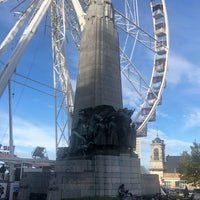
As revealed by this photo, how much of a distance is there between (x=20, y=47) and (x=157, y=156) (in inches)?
3927

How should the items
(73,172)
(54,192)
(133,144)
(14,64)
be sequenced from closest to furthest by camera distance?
(54,192)
(73,172)
(133,144)
(14,64)

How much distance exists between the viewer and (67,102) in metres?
40.2

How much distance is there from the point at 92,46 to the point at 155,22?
23710mm

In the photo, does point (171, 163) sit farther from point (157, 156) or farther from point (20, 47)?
point (20, 47)

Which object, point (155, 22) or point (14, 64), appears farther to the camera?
point (155, 22)

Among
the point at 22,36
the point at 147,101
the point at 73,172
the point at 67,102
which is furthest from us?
the point at 147,101

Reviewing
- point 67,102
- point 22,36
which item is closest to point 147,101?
point 67,102

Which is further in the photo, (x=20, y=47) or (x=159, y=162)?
(x=159, y=162)

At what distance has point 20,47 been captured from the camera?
91.0 feet

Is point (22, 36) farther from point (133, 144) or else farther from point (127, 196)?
point (127, 196)

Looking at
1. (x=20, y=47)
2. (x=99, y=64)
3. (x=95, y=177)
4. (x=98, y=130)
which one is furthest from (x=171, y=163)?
(x=95, y=177)

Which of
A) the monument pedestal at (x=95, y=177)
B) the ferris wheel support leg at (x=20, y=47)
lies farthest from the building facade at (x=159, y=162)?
the monument pedestal at (x=95, y=177)

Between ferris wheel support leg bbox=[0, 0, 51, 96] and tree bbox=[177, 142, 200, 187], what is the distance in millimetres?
33995

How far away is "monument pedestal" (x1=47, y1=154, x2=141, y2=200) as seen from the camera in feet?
59.4
